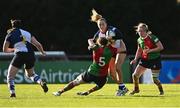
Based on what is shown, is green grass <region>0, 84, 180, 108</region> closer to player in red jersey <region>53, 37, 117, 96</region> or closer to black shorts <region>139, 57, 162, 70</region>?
player in red jersey <region>53, 37, 117, 96</region>

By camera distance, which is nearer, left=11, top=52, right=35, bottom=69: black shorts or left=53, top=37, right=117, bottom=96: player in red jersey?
left=53, top=37, right=117, bottom=96: player in red jersey

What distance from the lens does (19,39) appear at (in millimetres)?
19062

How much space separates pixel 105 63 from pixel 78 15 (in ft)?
117

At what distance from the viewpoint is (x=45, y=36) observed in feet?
177

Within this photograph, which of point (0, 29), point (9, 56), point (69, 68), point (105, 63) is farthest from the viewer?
point (0, 29)

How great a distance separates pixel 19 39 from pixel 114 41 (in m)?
2.41

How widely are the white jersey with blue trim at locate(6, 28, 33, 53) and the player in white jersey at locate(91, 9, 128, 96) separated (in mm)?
1734

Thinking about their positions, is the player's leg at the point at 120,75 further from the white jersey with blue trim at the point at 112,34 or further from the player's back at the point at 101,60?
the player's back at the point at 101,60

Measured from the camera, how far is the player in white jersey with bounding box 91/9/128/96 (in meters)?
19.2

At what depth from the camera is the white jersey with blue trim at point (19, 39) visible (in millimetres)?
18969

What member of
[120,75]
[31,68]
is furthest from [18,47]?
[120,75]

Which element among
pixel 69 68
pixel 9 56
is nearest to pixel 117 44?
pixel 69 68

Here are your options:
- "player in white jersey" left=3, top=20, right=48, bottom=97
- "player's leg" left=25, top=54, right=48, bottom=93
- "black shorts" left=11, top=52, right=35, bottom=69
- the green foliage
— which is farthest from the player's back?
the green foliage

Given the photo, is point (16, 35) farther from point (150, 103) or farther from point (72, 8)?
point (72, 8)
